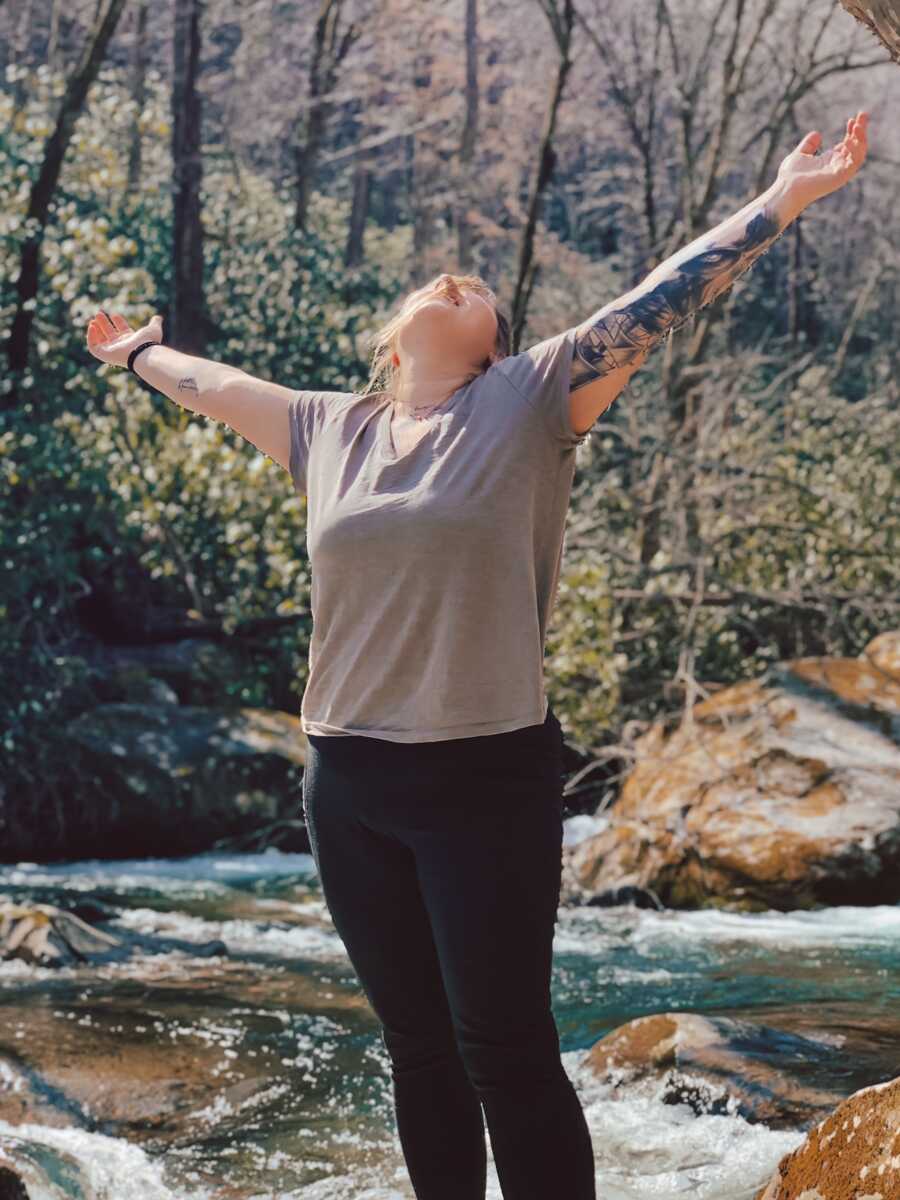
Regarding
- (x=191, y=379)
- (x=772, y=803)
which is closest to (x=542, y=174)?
(x=772, y=803)

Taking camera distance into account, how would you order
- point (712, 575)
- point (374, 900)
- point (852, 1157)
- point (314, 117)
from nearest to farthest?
point (374, 900), point (852, 1157), point (712, 575), point (314, 117)

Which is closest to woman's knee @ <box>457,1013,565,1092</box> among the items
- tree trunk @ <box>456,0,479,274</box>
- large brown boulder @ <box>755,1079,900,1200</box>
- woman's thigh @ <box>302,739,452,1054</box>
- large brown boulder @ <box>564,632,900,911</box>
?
woman's thigh @ <box>302,739,452,1054</box>

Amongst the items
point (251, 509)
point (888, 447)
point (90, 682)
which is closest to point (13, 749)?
point (90, 682)

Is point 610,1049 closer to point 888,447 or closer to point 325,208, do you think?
point 888,447

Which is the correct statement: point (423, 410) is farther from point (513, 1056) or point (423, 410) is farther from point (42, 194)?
point (42, 194)

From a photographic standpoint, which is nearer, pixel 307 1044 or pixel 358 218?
pixel 307 1044

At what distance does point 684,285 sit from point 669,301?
0.03 m

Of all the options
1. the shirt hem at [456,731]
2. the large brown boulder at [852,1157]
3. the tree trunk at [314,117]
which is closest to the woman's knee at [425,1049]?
the shirt hem at [456,731]

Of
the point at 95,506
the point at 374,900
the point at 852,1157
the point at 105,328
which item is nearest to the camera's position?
the point at 374,900

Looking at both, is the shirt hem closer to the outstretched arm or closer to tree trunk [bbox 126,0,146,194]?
the outstretched arm

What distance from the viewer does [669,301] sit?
2223 mm

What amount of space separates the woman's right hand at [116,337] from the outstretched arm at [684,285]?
104 cm

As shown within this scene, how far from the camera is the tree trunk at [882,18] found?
8.55 feet

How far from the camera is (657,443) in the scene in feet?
33.6
